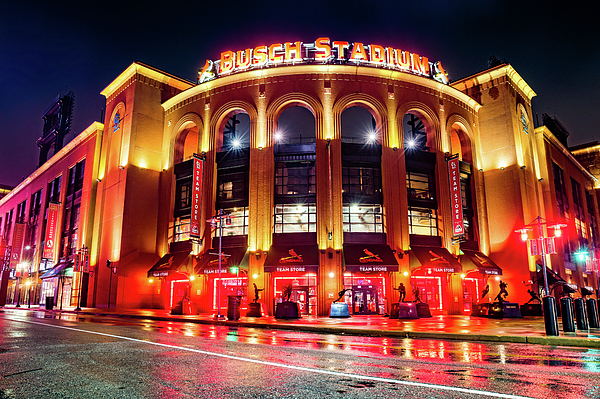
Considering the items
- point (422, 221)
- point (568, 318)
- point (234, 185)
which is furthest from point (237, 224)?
point (568, 318)

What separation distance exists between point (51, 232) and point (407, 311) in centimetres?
4300

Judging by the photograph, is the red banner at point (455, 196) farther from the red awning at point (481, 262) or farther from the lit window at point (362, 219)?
the lit window at point (362, 219)

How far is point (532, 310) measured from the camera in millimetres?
28641

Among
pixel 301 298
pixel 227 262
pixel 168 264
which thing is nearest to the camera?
pixel 227 262

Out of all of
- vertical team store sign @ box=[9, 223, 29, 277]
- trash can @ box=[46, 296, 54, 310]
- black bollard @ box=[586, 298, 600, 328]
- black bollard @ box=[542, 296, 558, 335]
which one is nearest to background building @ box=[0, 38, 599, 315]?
trash can @ box=[46, 296, 54, 310]

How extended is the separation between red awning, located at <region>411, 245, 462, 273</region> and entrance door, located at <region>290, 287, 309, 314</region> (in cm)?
870

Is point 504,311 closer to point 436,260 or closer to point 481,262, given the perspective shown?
point 436,260

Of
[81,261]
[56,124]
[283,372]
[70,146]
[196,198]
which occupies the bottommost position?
[283,372]

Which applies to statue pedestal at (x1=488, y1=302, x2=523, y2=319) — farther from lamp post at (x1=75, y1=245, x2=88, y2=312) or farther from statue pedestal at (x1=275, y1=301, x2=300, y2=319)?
lamp post at (x1=75, y1=245, x2=88, y2=312)

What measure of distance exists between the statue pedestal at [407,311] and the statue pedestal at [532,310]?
9.73 metres

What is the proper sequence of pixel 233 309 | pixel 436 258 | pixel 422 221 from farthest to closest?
pixel 422 221 < pixel 436 258 < pixel 233 309

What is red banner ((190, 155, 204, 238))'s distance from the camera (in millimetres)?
34469

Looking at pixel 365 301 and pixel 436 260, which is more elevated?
pixel 436 260

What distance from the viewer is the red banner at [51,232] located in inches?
1919
